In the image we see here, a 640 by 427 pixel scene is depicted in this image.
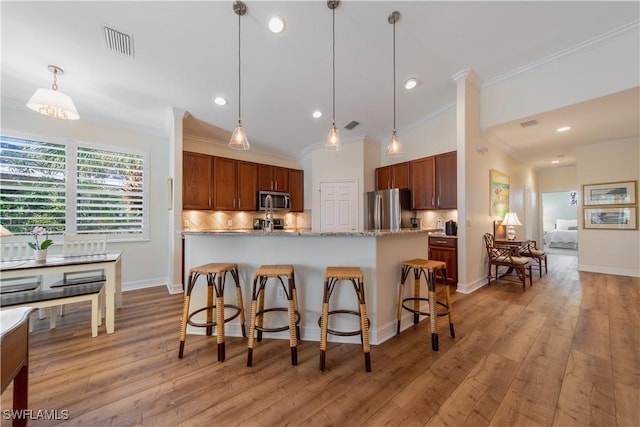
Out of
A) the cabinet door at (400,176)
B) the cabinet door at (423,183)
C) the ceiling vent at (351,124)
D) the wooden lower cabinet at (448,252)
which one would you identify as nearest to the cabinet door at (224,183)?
the ceiling vent at (351,124)

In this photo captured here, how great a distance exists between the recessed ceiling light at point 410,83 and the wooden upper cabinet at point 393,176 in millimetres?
1666

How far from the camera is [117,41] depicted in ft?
8.26

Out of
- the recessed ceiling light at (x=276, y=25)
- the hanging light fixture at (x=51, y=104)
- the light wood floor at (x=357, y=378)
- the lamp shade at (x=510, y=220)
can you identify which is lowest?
the light wood floor at (x=357, y=378)

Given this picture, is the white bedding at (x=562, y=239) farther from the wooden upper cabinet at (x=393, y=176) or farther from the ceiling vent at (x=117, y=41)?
the ceiling vent at (x=117, y=41)

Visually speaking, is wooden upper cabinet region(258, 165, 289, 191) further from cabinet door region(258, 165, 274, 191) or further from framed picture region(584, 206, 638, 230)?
framed picture region(584, 206, 638, 230)

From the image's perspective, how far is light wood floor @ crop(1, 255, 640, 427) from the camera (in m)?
1.46

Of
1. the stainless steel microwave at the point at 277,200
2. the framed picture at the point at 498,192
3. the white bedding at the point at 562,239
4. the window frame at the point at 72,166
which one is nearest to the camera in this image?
the window frame at the point at 72,166

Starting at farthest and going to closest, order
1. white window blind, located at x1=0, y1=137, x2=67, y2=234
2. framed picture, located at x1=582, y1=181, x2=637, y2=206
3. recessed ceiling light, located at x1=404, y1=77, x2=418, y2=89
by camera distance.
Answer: framed picture, located at x1=582, y1=181, x2=637, y2=206
recessed ceiling light, located at x1=404, y1=77, x2=418, y2=89
white window blind, located at x1=0, y1=137, x2=67, y2=234

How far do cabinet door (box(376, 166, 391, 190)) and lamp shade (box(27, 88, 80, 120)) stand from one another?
5.03 meters

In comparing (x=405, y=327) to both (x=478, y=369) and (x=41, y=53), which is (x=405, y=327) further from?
(x=41, y=53)

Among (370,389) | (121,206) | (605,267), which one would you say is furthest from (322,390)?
(605,267)

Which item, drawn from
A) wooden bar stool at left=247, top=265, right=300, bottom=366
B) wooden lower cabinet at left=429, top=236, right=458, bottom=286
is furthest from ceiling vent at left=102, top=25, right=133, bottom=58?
wooden lower cabinet at left=429, top=236, right=458, bottom=286

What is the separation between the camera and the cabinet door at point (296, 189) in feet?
19.5

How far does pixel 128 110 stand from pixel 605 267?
9.13 metres
